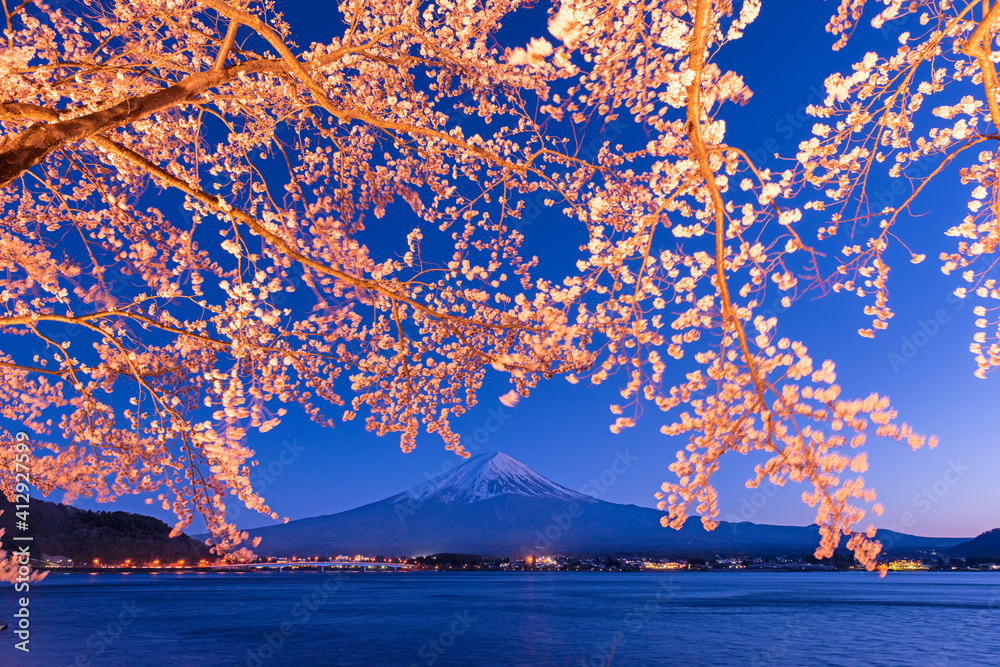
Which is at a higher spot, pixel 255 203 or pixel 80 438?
pixel 255 203

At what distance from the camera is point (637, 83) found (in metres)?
3.56

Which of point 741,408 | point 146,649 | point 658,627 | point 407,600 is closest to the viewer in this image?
point 741,408

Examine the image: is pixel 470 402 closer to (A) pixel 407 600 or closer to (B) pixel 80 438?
(B) pixel 80 438

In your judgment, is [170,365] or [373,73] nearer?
[170,365]

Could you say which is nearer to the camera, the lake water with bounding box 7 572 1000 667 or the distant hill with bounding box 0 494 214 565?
the lake water with bounding box 7 572 1000 667

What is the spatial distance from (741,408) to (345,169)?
401cm

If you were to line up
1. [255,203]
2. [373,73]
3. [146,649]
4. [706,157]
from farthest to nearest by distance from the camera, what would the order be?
1. [146,649]
2. [373,73]
3. [255,203]
4. [706,157]

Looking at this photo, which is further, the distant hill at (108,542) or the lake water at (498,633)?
the distant hill at (108,542)

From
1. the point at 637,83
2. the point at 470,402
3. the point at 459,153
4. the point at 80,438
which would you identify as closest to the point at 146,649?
the point at 80,438

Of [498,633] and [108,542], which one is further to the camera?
[108,542]

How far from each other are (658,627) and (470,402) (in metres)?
32.2

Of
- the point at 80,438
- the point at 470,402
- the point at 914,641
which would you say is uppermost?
the point at 470,402

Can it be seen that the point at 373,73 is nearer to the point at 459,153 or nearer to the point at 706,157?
the point at 459,153

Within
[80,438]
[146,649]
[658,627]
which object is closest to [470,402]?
[80,438]
